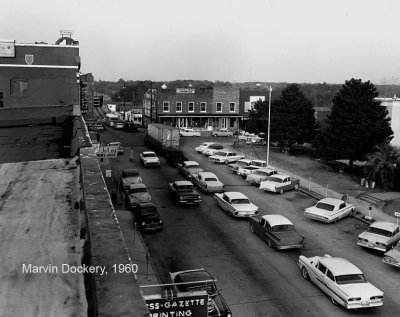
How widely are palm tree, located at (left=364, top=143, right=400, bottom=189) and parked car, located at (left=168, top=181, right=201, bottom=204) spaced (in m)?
16.2

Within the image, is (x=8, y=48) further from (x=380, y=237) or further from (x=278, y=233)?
(x=380, y=237)

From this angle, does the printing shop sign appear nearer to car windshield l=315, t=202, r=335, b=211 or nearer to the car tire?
the car tire

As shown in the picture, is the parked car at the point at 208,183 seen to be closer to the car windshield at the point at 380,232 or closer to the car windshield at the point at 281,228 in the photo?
the car windshield at the point at 281,228

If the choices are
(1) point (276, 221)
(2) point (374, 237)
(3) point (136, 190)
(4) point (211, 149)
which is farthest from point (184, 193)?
(4) point (211, 149)

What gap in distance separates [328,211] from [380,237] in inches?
190

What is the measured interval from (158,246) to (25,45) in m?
17.1

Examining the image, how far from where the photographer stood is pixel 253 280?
17.9m

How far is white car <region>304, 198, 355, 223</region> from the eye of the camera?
26.2m

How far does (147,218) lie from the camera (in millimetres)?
23562

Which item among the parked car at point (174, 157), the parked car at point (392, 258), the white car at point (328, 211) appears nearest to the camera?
the parked car at point (392, 258)

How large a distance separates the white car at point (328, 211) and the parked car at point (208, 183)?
7.23 meters

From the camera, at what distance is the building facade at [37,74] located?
96.4ft

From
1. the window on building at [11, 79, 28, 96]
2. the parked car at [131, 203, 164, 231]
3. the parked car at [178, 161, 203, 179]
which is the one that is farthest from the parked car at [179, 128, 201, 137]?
the parked car at [131, 203, 164, 231]

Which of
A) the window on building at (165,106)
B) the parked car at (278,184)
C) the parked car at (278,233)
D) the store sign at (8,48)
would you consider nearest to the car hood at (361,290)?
the parked car at (278,233)
